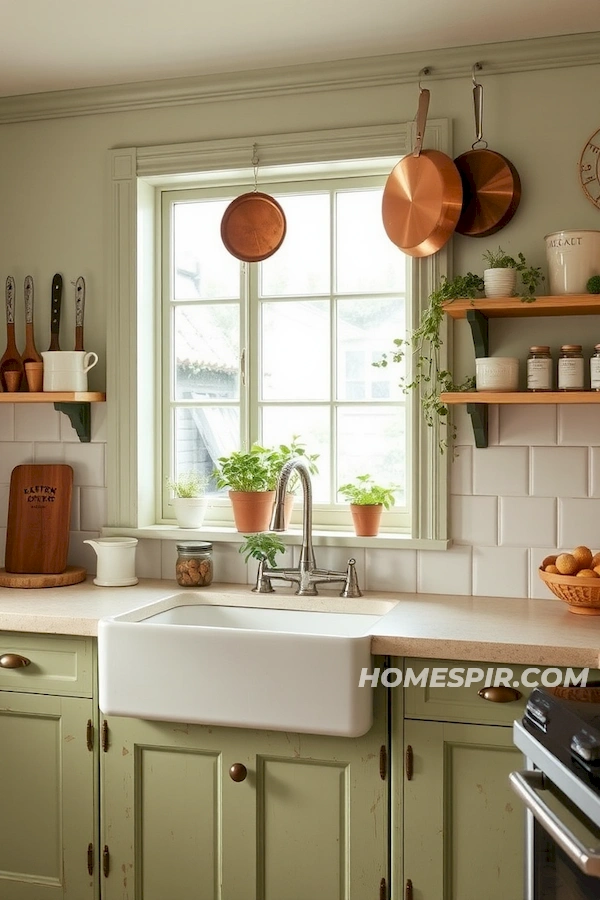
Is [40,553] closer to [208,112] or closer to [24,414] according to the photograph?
[24,414]

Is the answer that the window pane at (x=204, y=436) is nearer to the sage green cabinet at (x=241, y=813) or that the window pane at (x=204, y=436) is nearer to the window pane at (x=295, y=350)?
the window pane at (x=295, y=350)

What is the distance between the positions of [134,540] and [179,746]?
76 cm

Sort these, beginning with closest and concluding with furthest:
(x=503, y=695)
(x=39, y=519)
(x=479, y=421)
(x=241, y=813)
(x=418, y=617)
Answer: (x=503, y=695) → (x=241, y=813) → (x=418, y=617) → (x=479, y=421) → (x=39, y=519)

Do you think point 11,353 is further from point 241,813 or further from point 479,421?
point 241,813

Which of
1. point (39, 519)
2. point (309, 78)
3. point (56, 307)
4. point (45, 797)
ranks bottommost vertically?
point (45, 797)

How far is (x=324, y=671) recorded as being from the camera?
2.14 meters

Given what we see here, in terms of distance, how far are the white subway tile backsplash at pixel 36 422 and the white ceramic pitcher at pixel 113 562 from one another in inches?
18.2

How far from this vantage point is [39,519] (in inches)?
120

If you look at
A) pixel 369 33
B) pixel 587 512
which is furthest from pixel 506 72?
pixel 587 512

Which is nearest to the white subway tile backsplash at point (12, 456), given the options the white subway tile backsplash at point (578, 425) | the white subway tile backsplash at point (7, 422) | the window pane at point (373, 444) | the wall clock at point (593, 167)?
the white subway tile backsplash at point (7, 422)

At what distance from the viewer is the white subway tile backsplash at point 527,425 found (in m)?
2.66

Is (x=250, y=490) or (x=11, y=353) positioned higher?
(x=11, y=353)

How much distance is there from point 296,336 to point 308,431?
12.0 inches

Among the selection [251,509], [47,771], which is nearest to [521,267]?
[251,509]
